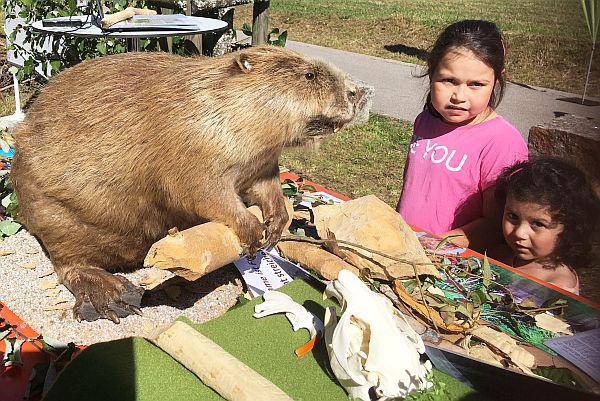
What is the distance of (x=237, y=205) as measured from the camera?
2111 millimetres

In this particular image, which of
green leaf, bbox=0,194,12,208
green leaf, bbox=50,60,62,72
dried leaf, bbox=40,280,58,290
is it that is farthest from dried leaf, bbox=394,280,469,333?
green leaf, bbox=50,60,62,72

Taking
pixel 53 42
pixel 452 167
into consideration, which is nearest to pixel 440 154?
pixel 452 167

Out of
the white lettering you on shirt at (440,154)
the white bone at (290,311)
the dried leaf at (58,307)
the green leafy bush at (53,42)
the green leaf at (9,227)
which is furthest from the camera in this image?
the green leafy bush at (53,42)

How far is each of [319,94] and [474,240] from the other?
1083 millimetres

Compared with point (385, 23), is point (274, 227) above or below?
above

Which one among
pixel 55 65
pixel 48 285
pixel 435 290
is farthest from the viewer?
pixel 55 65

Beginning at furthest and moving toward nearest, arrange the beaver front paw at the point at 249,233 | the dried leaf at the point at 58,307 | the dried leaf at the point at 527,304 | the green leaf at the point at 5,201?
the green leaf at the point at 5,201 → the dried leaf at the point at 58,307 → the beaver front paw at the point at 249,233 → the dried leaf at the point at 527,304

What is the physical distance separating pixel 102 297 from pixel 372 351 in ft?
4.32

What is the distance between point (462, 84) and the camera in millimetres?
2520

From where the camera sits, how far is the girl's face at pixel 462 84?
2.49 meters

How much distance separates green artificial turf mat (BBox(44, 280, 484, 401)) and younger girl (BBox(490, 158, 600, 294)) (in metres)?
0.98

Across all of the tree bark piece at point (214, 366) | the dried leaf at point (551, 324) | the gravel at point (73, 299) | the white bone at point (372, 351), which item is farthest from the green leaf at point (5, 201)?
the dried leaf at point (551, 324)

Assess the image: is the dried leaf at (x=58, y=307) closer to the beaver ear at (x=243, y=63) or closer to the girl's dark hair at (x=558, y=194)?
the beaver ear at (x=243, y=63)

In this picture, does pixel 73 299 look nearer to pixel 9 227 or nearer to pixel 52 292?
pixel 52 292
